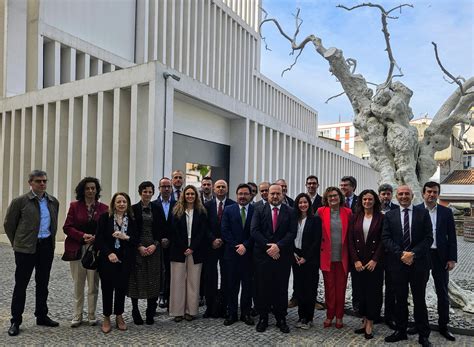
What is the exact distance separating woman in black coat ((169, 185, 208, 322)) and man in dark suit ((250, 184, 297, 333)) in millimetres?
761

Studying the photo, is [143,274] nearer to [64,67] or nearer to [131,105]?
[131,105]

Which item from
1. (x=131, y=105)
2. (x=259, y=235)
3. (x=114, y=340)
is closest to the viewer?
(x=114, y=340)

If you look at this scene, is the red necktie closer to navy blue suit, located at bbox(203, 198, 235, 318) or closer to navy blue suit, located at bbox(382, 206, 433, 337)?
navy blue suit, located at bbox(203, 198, 235, 318)

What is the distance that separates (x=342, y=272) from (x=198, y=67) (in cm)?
2276

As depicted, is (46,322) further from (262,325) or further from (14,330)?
(262,325)

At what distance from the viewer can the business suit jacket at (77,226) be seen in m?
5.15

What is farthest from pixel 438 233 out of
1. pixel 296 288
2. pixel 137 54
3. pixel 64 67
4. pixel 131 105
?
pixel 137 54

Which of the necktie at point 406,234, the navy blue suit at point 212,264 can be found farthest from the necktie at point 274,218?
the necktie at point 406,234

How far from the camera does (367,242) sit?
16.6 ft

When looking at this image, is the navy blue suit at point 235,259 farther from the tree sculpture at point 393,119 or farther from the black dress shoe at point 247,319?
the tree sculpture at point 393,119

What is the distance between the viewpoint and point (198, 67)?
26.4 metres

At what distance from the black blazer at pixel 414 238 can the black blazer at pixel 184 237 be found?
227 centimetres

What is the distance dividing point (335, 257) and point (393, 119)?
2580 mm

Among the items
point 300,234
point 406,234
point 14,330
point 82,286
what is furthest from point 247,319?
A: point 14,330
